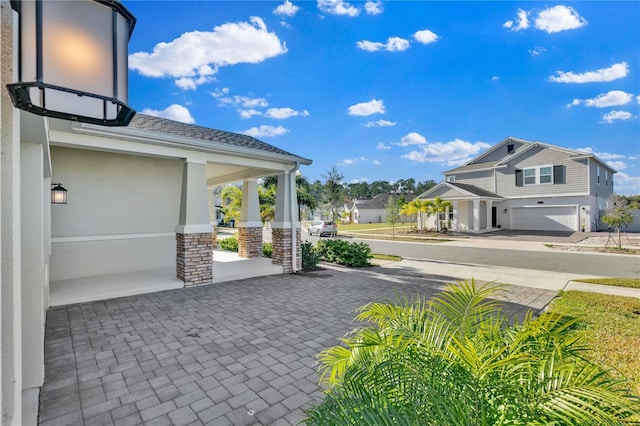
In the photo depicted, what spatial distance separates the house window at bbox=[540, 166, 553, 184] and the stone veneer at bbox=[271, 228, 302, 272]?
23.3m

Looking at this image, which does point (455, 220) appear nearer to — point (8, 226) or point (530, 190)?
point (530, 190)

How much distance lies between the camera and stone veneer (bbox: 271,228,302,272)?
890 centimetres

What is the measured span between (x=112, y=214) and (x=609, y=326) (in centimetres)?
1142

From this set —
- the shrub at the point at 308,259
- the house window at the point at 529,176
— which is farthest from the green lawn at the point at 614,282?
the house window at the point at 529,176

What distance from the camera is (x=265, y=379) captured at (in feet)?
10.8

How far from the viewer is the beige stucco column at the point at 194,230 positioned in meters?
7.02

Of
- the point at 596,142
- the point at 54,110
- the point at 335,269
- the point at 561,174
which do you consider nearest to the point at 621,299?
the point at 335,269

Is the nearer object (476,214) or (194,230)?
(194,230)

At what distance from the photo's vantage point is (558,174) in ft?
72.1

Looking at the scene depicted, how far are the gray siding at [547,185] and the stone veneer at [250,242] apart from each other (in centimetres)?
2302

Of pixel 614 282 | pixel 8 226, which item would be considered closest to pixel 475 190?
pixel 614 282

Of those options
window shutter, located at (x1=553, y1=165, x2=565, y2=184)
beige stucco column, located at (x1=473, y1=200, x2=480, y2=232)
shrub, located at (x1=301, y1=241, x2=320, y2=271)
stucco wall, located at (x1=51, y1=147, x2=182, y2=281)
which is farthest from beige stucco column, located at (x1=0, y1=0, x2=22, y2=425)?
window shutter, located at (x1=553, y1=165, x2=565, y2=184)

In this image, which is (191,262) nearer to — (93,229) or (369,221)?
(93,229)

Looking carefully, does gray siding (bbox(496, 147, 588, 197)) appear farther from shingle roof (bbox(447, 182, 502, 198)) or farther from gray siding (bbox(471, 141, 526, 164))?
gray siding (bbox(471, 141, 526, 164))
